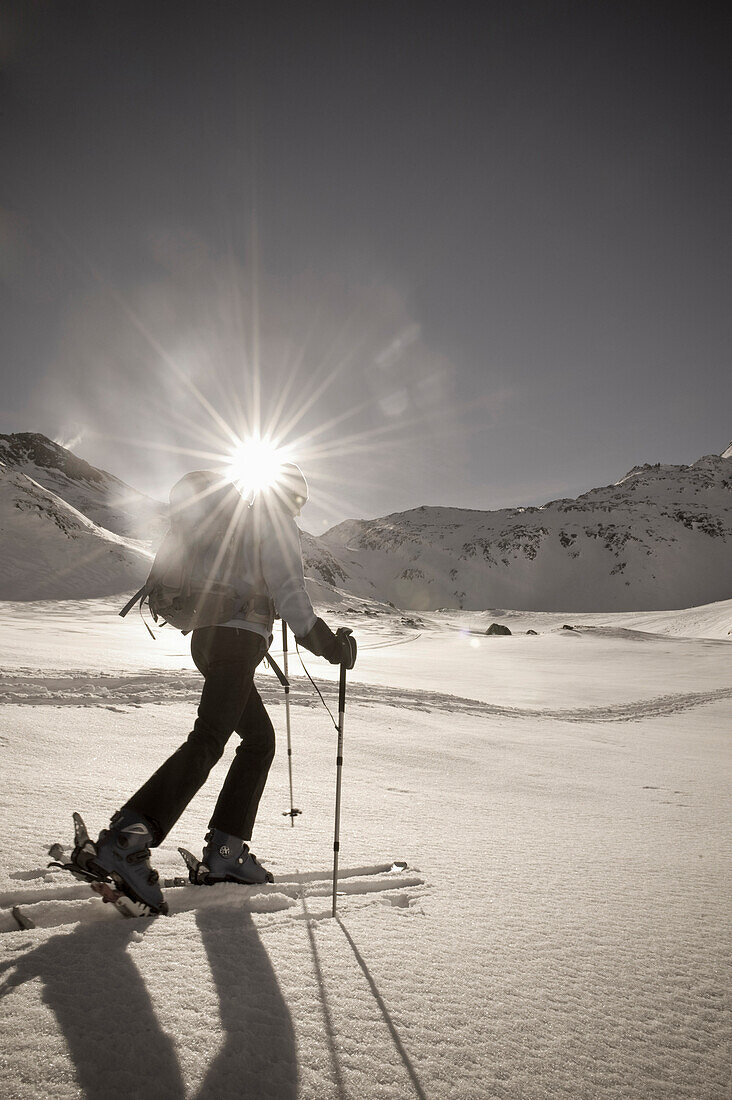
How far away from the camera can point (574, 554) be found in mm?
138500

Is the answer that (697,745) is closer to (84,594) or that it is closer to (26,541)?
(84,594)

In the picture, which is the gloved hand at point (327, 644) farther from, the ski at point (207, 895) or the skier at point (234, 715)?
the ski at point (207, 895)

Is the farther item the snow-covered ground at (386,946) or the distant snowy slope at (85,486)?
the distant snowy slope at (85,486)

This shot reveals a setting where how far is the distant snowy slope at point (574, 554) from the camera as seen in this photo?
12400 centimetres

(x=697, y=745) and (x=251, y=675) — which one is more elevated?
(x=251, y=675)

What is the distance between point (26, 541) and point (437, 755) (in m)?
39.2

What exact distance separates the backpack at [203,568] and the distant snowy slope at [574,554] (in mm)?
99791

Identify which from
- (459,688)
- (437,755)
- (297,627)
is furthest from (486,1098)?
(459,688)

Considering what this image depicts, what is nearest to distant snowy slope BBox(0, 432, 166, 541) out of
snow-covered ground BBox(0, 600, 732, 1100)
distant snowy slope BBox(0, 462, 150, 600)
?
distant snowy slope BBox(0, 462, 150, 600)

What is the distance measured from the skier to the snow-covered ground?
0.53ft

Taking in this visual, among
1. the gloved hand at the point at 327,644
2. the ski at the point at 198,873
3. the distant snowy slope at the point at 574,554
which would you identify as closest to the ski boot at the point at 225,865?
the ski at the point at 198,873

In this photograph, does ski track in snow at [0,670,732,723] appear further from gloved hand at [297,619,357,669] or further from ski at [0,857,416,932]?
gloved hand at [297,619,357,669]

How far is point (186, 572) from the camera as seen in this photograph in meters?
2.23

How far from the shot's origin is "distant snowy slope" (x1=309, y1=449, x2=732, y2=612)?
124000 millimetres
